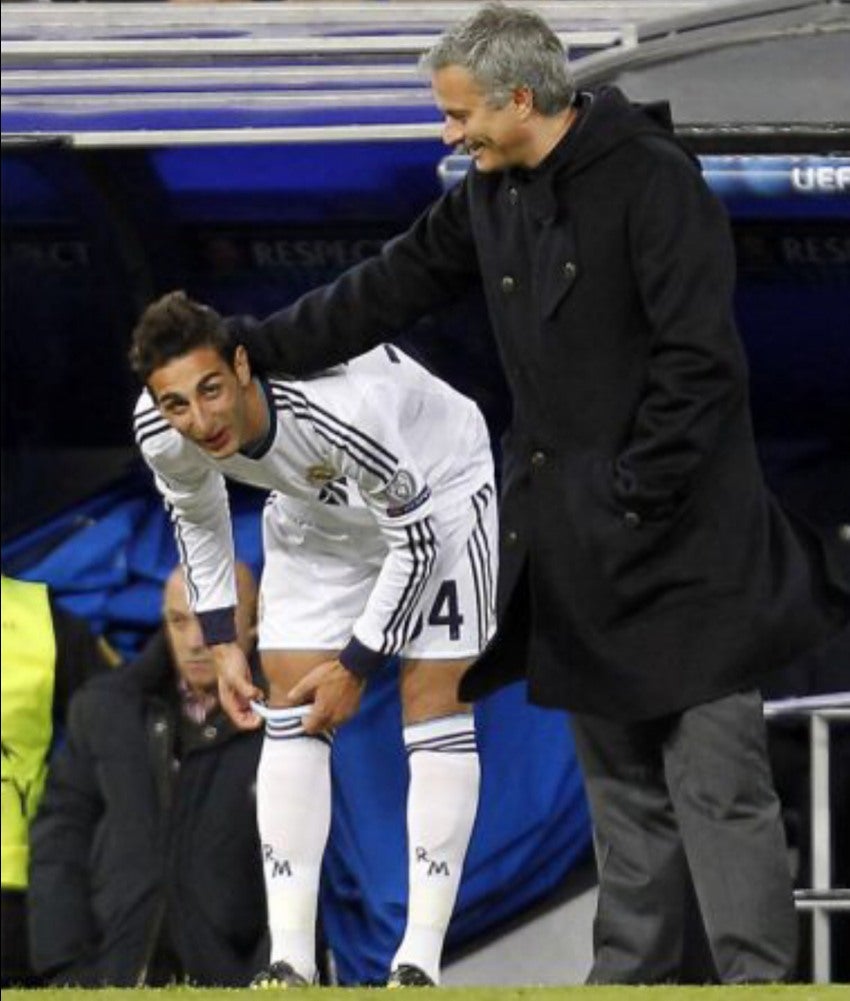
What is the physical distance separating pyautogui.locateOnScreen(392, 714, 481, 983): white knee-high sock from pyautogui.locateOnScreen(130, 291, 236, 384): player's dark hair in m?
1.10

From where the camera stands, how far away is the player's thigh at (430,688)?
791cm

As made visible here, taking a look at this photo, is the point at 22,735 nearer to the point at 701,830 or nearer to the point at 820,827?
the point at 820,827

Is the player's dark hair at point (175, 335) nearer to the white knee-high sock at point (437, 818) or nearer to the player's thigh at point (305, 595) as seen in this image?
the player's thigh at point (305, 595)

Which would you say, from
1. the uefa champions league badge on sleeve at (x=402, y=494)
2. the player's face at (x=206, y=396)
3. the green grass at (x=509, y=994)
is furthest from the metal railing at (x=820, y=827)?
the green grass at (x=509, y=994)

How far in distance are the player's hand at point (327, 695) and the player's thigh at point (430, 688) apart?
0.10 metres

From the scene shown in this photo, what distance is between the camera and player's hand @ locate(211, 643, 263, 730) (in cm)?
791

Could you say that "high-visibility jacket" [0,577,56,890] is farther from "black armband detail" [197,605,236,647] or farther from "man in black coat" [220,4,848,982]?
"man in black coat" [220,4,848,982]

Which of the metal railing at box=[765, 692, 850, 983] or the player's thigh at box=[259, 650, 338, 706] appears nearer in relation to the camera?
the player's thigh at box=[259, 650, 338, 706]

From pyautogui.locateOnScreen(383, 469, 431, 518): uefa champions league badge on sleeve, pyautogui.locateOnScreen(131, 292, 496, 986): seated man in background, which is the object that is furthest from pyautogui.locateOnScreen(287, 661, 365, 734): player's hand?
pyautogui.locateOnScreen(383, 469, 431, 518): uefa champions league badge on sleeve

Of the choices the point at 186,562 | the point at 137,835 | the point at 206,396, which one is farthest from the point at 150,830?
the point at 206,396

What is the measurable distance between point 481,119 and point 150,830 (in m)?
3.17

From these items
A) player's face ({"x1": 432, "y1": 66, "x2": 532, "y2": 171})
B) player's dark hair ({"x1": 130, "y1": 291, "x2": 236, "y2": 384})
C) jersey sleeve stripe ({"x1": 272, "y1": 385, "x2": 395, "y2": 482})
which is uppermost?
player's face ({"x1": 432, "y1": 66, "x2": 532, "y2": 171})

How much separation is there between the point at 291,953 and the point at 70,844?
4.65 feet

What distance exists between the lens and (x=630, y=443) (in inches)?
249
